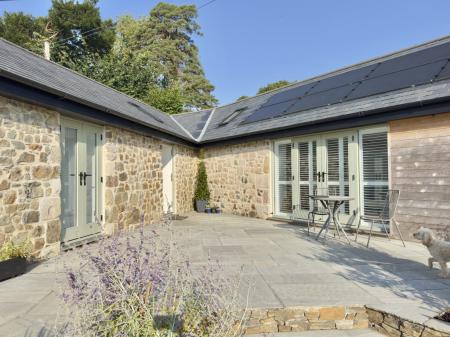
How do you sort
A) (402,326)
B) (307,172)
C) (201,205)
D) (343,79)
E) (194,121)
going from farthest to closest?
(194,121) < (201,205) < (343,79) < (307,172) < (402,326)

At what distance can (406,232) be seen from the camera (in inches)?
240

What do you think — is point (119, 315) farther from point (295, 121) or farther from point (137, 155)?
point (295, 121)

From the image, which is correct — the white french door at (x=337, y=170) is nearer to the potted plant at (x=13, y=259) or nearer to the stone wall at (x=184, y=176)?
the stone wall at (x=184, y=176)

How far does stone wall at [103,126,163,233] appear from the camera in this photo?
22.0 feet

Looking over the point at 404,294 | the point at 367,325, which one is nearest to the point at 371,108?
the point at 404,294

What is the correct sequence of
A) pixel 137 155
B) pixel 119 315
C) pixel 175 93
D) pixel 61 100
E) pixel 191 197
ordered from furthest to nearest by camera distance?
pixel 175 93, pixel 191 197, pixel 137 155, pixel 61 100, pixel 119 315

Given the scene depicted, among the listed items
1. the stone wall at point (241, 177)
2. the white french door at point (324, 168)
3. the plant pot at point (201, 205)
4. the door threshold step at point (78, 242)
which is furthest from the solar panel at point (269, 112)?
the door threshold step at point (78, 242)

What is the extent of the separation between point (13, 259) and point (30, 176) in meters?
1.32

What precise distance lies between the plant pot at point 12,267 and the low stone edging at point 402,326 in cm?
422

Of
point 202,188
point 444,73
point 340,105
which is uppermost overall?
point 444,73

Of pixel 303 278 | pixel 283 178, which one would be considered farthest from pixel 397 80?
pixel 303 278

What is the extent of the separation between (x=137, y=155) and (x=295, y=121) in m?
4.32

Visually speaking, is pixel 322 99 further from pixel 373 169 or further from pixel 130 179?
pixel 130 179

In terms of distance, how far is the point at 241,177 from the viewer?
10281mm
